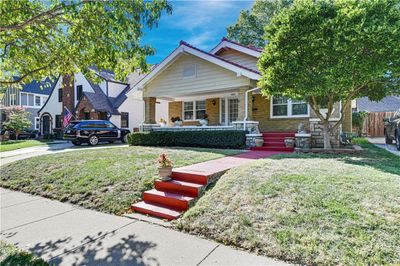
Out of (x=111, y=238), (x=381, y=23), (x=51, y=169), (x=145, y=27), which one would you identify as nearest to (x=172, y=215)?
(x=111, y=238)

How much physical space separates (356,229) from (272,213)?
3.73ft

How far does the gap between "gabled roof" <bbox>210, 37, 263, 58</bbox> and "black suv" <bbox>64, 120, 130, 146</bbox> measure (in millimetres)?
8900

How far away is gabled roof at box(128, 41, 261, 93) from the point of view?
37.6ft

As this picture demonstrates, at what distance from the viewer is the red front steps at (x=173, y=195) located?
4910mm

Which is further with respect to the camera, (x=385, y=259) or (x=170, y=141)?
(x=170, y=141)

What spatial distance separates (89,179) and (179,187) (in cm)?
290

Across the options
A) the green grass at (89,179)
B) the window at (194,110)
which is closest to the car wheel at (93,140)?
the window at (194,110)

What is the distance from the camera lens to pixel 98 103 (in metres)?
23.2

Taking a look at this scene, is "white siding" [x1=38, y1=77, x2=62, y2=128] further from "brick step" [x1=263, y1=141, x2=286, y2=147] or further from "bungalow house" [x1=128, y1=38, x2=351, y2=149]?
"brick step" [x1=263, y1=141, x2=286, y2=147]

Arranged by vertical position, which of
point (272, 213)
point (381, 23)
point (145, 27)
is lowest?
point (272, 213)

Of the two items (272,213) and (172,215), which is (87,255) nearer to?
(172,215)

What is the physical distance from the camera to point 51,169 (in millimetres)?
8336

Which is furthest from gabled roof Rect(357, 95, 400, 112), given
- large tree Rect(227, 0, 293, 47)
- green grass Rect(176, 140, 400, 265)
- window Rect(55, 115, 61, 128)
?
window Rect(55, 115, 61, 128)

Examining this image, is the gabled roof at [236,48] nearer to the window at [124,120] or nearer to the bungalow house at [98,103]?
the bungalow house at [98,103]
